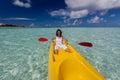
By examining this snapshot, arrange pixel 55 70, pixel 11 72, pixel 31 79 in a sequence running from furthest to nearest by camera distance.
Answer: pixel 11 72, pixel 31 79, pixel 55 70

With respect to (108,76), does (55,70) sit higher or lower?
higher

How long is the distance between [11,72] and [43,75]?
3.99 feet

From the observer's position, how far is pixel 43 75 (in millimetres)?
3961

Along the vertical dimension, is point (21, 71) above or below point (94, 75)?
below

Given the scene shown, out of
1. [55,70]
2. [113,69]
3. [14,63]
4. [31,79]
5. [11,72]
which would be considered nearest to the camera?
[55,70]

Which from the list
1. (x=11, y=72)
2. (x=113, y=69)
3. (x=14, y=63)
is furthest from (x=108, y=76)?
(x=14, y=63)

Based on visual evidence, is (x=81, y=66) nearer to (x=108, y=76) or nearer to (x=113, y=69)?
(x=108, y=76)

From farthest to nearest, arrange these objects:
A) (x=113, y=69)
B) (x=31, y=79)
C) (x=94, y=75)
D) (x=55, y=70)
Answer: (x=113, y=69) → (x=31, y=79) → (x=55, y=70) → (x=94, y=75)

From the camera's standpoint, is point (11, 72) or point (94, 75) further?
point (11, 72)

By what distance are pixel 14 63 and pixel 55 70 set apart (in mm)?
2958

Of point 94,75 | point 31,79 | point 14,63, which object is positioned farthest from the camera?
point 14,63

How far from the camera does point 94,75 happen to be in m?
2.59

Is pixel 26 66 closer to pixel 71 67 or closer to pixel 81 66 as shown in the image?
pixel 71 67

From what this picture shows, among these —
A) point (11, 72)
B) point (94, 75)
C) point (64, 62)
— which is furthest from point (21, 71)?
point (94, 75)
